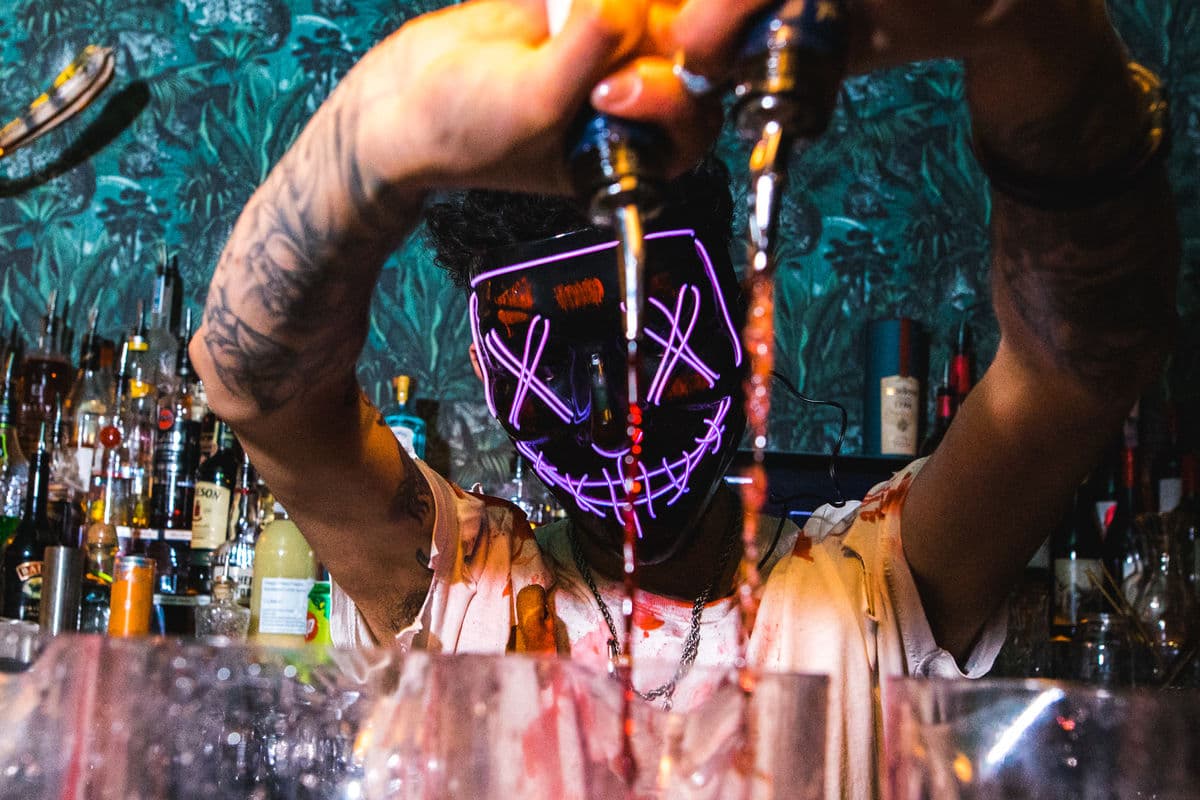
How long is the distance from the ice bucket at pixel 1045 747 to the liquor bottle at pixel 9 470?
96.3 inches

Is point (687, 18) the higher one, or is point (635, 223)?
point (687, 18)

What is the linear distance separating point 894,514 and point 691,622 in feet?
1.05

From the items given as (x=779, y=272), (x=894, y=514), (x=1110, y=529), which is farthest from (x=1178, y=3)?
(x=894, y=514)

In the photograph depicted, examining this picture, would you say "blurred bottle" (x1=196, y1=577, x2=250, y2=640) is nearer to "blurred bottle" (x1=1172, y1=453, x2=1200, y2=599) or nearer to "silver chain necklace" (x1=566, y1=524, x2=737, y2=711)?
"silver chain necklace" (x1=566, y1=524, x2=737, y2=711)

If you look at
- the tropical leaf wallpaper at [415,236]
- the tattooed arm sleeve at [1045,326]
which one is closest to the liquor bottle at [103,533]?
the tropical leaf wallpaper at [415,236]

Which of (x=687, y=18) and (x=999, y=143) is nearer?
(x=687, y=18)

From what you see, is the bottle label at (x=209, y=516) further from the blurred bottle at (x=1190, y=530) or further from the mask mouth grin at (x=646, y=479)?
the blurred bottle at (x=1190, y=530)

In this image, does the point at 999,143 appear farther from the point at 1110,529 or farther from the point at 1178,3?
the point at 1178,3

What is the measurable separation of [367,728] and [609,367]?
0.76 m

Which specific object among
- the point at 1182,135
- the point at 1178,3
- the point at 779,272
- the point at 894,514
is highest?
the point at 1178,3

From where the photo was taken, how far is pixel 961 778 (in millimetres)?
565

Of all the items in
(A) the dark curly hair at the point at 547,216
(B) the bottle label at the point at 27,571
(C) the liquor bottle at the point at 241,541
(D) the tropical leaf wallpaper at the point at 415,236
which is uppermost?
(D) the tropical leaf wallpaper at the point at 415,236

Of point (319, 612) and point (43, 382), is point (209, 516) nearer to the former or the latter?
point (319, 612)

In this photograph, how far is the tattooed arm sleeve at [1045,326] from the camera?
77cm
